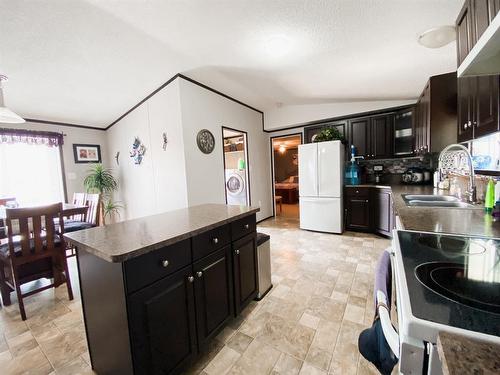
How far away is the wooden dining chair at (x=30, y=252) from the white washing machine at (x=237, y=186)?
306cm

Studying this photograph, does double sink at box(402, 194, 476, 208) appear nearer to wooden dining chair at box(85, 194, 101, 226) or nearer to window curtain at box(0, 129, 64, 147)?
wooden dining chair at box(85, 194, 101, 226)

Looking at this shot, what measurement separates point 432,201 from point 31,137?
582 cm

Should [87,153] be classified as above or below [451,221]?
above

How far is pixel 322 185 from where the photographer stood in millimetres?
3816

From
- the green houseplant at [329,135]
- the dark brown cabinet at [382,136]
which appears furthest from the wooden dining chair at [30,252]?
the dark brown cabinet at [382,136]

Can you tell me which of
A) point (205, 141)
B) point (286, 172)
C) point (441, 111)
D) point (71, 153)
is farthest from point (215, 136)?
point (286, 172)

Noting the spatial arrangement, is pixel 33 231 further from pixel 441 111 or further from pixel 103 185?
pixel 441 111

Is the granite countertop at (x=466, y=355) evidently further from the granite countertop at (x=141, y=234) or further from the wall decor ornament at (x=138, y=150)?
the wall decor ornament at (x=138, y=150)

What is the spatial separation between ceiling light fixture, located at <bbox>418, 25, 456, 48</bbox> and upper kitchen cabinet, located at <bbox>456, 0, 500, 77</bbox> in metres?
0.32

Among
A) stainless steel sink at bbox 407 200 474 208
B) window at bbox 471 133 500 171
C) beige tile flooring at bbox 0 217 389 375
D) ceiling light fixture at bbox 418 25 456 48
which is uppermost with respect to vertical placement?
ceiling light fixture at bbox 418 25 456 48

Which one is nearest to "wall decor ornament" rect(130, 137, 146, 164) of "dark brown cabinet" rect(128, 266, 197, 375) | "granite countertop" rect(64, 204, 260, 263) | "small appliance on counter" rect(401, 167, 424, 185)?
"granite countertop" rect(64, 204, 260, 263)

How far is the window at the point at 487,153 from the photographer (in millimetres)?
1799

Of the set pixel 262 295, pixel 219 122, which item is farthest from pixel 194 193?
pixel 262 295

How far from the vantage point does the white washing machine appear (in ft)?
15.3
